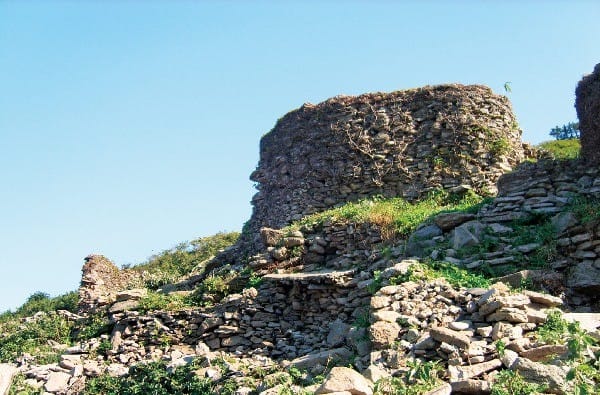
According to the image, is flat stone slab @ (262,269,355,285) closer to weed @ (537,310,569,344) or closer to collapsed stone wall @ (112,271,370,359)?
collapsed stone wall @ (112,271,370,359)

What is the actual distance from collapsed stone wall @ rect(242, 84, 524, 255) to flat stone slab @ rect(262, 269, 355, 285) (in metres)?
3.76

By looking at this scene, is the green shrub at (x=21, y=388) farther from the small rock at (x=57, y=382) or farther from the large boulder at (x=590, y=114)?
the large boulder at (x=590, y=114)

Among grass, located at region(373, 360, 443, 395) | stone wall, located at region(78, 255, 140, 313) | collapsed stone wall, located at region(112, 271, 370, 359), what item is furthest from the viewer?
stone wall, located at region(78, 255, 140, 313)

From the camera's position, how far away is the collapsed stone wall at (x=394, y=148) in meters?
13.9

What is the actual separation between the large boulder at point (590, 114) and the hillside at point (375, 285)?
27cm

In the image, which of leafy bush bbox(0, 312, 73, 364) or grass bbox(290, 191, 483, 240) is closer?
leafy bush bbox(0, 312, 73, 364)

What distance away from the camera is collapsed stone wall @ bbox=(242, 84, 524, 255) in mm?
13898

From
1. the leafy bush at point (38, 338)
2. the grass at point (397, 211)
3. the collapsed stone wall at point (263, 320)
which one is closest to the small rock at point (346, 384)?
the collapsed stone wall at point (263, 320)

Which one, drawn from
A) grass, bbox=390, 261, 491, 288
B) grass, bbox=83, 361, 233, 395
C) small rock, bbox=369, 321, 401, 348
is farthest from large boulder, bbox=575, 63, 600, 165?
grass, bbox=83, 361, 233, 395

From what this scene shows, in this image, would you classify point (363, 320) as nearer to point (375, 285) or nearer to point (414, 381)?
point (375, 285)

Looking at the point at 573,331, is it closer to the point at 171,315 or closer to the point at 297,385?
the point at 297,385

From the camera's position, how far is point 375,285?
9.02 meters

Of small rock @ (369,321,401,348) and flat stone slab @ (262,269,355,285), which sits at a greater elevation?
flat stone slab @ (262,269,355,285)

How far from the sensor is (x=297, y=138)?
15367 millimetres
